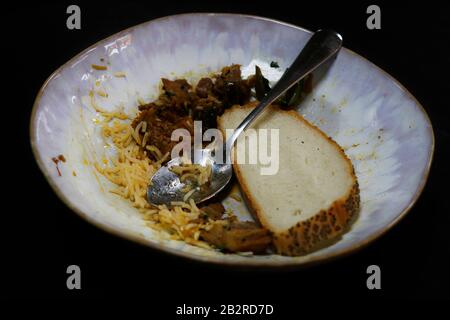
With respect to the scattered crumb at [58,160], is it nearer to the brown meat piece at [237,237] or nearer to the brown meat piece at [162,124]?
the brown meat piece at [162,124]

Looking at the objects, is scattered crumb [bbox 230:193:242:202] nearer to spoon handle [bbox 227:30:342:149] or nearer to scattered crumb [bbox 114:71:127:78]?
spoon handle [bbox 227:30:342:149]

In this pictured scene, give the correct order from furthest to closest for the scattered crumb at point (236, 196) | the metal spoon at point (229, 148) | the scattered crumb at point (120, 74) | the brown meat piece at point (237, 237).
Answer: the scattered crumb at point (120, 74) → the scattered crumb at point (236, 196) → the metal spoon at point (229, 148) → the brown meat piece at point (237, 237)

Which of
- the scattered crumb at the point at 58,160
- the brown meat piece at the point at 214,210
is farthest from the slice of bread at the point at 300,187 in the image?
the scattered crumb at the point at 58,160

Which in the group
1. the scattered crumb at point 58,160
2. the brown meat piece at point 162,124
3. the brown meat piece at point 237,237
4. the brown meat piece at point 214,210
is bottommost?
the brown meat piece at point 237,237

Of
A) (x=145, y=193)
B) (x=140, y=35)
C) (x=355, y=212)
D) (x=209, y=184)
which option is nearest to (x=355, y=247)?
(x=355, y=212)

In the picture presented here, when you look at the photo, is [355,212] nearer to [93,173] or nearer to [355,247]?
[355,247]

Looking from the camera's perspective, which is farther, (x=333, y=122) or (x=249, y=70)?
(x=249, y=70)

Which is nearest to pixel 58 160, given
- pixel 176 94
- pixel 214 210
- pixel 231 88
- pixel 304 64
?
pixel 214 210

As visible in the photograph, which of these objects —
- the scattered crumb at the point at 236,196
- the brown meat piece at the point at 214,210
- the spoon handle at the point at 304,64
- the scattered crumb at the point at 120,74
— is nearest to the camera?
the brown meat piece at the point at 214,210
